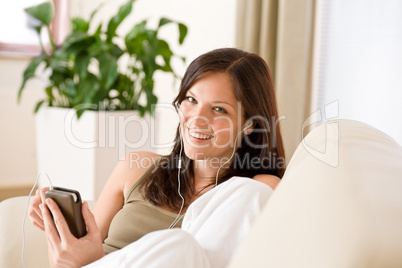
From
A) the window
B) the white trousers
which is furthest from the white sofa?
the window

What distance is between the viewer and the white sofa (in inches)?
22.1

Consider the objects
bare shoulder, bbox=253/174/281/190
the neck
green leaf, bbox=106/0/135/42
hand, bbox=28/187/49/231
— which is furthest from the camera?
green leaf, bbox=106/0/135/42

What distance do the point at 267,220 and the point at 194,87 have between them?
0.81 m

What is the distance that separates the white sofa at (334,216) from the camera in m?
0.56

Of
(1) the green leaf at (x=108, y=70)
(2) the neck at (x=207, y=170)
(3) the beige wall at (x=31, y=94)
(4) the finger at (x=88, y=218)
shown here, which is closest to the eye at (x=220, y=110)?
(2) the neck at (x=207, y=170)

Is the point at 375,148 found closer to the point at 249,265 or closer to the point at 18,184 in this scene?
the point at 249,265

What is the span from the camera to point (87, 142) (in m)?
2.89

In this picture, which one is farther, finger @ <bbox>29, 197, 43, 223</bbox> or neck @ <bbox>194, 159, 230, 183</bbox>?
neck @ <bbox>194, 159, 230, 183</bbox>

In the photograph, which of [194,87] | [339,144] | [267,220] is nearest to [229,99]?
[194,87]

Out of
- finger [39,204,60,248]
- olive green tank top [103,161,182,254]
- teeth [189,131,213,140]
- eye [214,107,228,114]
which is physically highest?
eye [214,107,228,114]

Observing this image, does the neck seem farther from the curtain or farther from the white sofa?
the curtain

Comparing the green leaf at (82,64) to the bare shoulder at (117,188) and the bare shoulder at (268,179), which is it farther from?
the bare shoulder at (268,179)

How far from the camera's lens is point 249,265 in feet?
2.21

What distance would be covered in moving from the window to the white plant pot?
1.00 metres
